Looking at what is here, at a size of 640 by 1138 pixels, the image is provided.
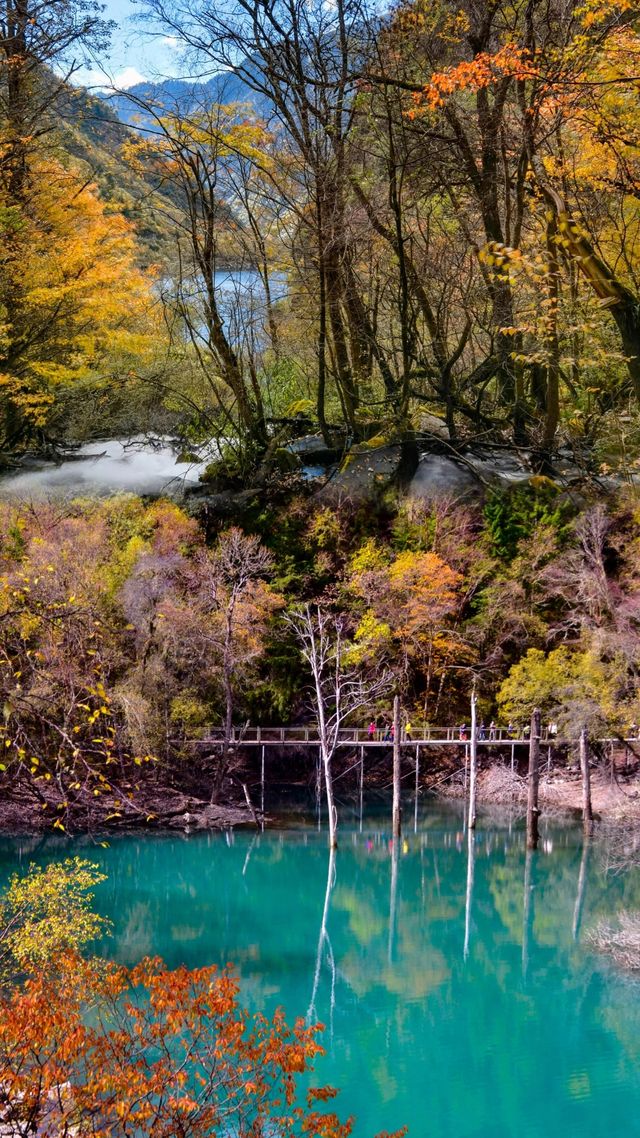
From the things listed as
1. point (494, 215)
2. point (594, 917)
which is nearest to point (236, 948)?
point (594, 917)

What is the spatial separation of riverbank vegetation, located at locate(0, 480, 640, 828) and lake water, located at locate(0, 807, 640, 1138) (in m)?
2.66

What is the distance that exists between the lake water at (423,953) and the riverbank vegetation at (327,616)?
2659mm

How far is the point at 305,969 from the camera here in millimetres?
13719

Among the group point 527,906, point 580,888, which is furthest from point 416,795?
point 527,906

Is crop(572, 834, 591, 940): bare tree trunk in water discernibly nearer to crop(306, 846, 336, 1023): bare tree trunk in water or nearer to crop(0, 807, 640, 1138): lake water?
crop(0, 807, 640, 1138): lake water

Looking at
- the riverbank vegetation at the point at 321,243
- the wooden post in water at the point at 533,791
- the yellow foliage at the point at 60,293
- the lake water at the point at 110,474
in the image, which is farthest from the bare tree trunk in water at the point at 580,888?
the yellow foliage at the point at 60,293

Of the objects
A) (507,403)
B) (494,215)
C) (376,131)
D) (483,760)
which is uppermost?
(376,131)

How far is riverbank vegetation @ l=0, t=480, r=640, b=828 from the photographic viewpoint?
2105 cm

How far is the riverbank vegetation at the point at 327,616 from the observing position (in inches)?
829

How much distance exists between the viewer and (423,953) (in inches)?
582

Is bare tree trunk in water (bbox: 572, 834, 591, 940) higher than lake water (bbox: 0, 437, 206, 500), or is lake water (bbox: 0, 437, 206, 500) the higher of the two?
lake water (bbox: 0, 437, 206, 500)

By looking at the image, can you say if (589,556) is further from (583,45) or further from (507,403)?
(583,45)

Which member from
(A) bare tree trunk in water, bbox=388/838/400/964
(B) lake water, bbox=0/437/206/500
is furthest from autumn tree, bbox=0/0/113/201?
(A) bare tree trunk in water, bbox=388/838/400/964

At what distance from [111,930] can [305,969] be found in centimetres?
326
